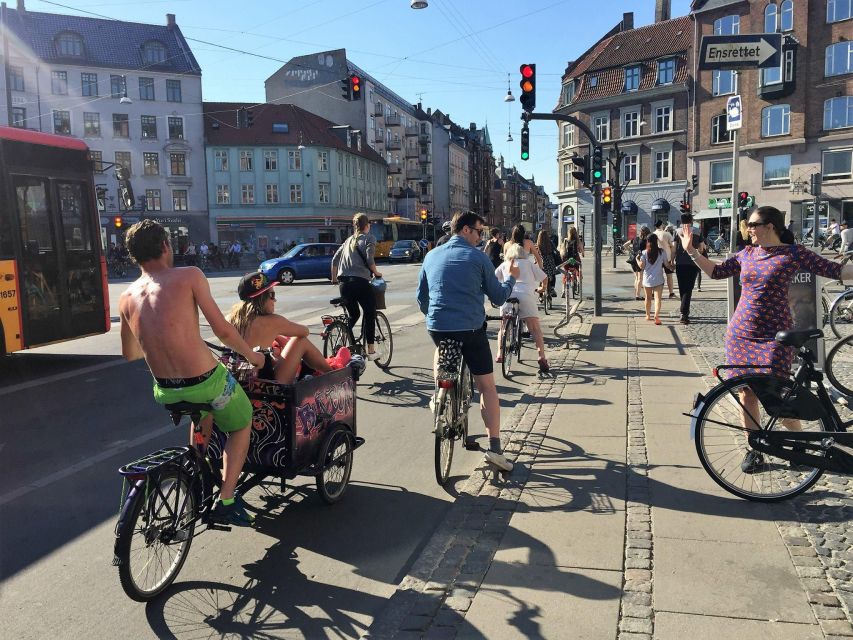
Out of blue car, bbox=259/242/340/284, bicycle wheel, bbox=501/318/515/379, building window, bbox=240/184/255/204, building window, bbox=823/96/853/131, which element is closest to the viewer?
bicycle wheel, bbox=501/318/515/379

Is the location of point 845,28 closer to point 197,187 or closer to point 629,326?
point 629,326

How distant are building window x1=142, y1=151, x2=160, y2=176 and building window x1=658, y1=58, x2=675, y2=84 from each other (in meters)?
40.0

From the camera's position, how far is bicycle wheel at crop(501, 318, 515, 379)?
855 cm

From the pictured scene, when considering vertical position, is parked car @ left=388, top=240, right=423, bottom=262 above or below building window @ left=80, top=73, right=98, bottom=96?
below

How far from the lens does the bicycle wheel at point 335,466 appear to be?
14.2ft

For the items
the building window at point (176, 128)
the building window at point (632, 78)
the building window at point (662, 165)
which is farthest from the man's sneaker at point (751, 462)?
the building window at point (176, 128)

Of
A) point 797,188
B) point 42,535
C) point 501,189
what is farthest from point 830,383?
point 501,189

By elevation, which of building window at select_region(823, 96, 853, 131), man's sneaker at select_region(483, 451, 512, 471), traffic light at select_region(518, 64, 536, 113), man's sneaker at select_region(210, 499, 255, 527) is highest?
building window at select_region(823, 96, 853, 131)

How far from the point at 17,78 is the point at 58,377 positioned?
179 ft

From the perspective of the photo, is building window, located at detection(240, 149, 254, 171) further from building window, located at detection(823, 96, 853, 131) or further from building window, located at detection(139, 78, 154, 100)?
building window, located at detection(823, 96, 853, 131)

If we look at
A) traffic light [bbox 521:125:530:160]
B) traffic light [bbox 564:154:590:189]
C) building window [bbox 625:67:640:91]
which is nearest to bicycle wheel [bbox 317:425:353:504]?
traffic light [bbox 564:154:590:189]

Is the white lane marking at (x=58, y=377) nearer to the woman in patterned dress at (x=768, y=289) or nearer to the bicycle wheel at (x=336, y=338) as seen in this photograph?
the bicycle wheel at (x=336, y=338)

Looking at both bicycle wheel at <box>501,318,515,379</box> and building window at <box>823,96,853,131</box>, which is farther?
building window at <box>823,96,853,131</box>

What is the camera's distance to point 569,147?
58125 mm
